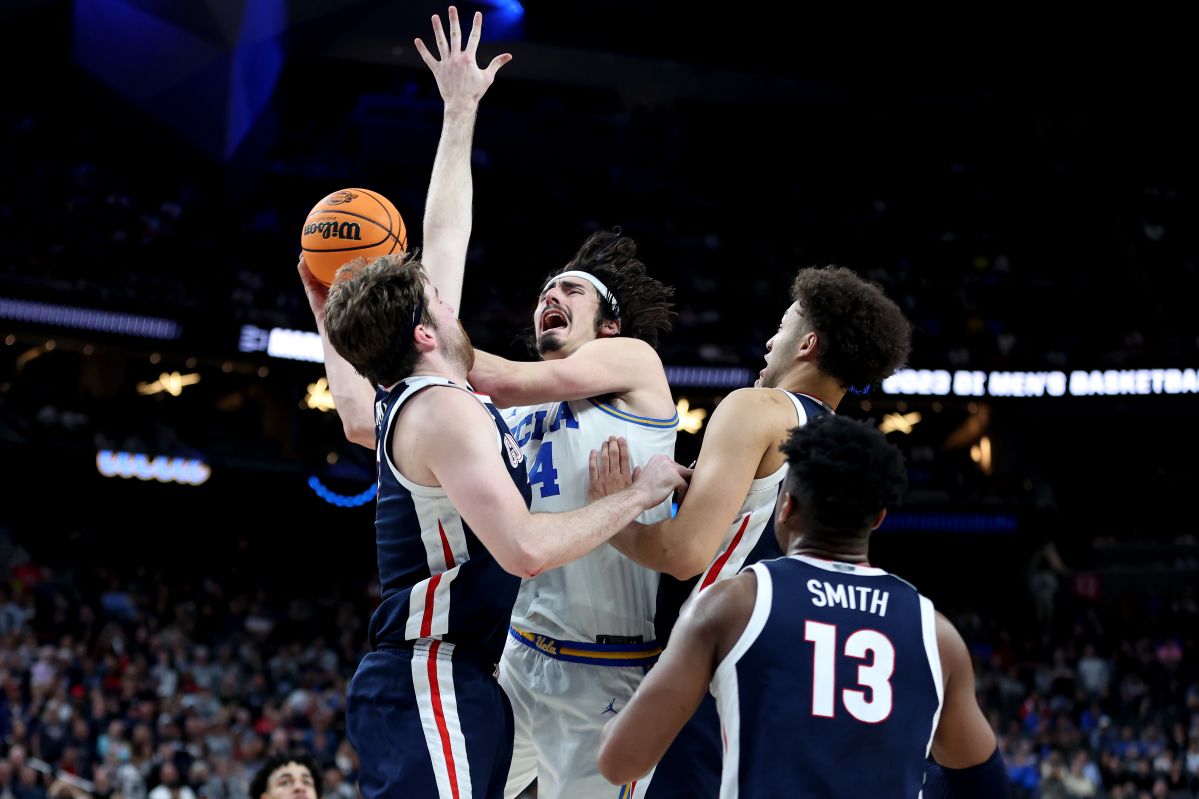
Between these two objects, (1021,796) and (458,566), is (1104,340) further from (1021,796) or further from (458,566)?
(458,566)

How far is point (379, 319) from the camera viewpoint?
11.9ft

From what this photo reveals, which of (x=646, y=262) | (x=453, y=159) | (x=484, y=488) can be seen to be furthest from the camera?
(x=646, y=262)

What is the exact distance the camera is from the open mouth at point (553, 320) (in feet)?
15.5

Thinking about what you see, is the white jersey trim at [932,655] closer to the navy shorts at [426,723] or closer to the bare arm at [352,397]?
the navy shorts at [426,723]

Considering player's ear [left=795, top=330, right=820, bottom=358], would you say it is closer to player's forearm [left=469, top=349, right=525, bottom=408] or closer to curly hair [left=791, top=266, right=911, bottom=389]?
curly hair [left=791, top=266, right=911, bottom=389]

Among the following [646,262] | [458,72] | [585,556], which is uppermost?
[646,262]

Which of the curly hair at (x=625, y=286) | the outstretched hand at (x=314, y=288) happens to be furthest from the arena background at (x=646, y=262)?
the curly hair at (x=625, y=286)

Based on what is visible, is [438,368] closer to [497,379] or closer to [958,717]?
[497,379]

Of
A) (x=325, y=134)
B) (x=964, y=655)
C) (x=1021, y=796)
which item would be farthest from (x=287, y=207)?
(x=964, y=655)

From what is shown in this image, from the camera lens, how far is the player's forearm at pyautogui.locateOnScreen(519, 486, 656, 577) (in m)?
3.42

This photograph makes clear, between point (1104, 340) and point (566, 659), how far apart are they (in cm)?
2016

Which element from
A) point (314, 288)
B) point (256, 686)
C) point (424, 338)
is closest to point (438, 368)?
point (424, 338)

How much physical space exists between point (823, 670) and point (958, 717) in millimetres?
399

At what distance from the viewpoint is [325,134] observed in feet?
87.9
